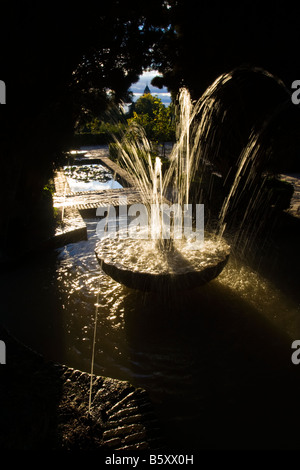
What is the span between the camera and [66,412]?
106 inches

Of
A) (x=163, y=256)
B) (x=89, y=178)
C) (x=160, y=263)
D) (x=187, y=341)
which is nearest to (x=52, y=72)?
(x=163, y=256)

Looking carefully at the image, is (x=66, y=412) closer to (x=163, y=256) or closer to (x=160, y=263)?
(x=160, y=263)

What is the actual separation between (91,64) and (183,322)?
16.7ft

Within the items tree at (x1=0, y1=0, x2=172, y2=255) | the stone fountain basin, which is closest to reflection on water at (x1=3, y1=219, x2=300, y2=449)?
the stone fountain basin

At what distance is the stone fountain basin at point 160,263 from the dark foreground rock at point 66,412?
1375 millimetres

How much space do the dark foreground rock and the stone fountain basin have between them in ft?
4.51

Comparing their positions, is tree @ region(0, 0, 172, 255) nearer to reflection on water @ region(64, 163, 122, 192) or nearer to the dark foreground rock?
the dark foreground rock

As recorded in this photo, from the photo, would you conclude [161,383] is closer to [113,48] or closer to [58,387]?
[58,387]

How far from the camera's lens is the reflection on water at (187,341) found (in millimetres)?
2996

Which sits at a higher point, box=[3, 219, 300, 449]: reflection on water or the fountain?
the fountain

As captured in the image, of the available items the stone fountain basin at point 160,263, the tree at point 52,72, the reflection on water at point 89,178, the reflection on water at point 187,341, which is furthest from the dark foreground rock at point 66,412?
the reflection on water at point 89,178

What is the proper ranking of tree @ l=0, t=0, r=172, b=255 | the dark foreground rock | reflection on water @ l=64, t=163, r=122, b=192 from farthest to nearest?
1. reflection on water @ l=64, t=163, r=122, b=192
2. tree @ l=0, t=0, r=172, b=255
3. the dark foreground rock

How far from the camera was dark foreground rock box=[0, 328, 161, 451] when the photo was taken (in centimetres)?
244

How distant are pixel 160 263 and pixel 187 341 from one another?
1.06 metres
